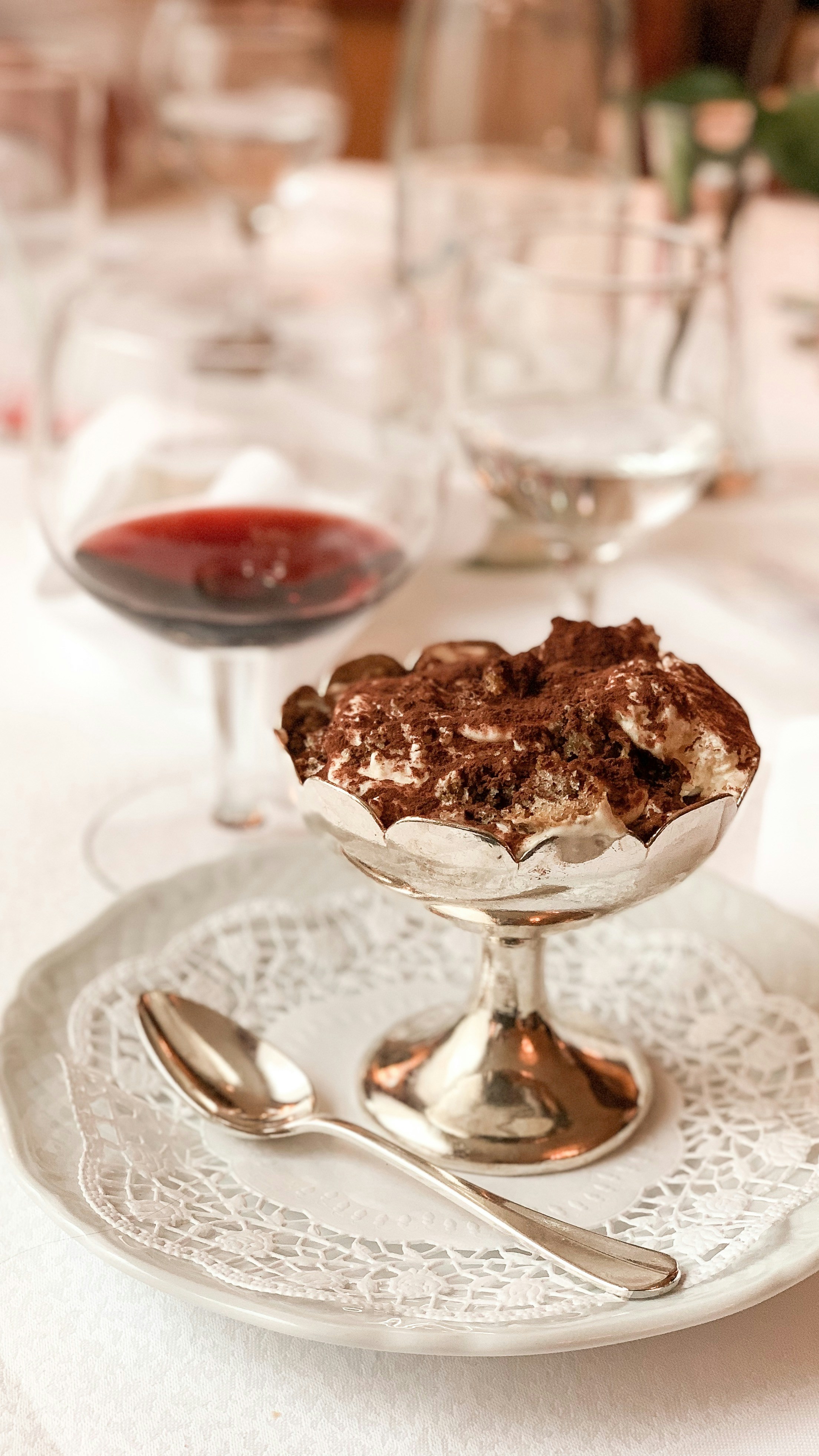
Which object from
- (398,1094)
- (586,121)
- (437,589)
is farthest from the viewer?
(586,121)

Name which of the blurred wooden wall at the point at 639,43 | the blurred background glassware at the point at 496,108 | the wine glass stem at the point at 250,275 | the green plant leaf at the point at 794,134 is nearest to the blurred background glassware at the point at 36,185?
the wine glass stem at the point at 250,275

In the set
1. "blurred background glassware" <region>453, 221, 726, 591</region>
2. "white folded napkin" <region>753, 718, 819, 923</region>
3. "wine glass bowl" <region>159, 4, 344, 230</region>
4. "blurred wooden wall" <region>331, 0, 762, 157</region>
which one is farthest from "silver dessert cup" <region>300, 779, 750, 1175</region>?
"blurred wooden wall" <region>331, 0, 762, 157</region>

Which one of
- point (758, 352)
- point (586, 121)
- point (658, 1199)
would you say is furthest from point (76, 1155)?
point (758, 352)

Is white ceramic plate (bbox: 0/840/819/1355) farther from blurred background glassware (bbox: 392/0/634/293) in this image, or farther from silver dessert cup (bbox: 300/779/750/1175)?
blurred background glassware (bbox: 392/0/634/293)

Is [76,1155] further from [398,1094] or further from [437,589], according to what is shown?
[437,589]

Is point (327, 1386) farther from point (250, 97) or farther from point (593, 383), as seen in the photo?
point (250, 97)

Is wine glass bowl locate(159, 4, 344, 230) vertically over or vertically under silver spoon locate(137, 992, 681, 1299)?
over

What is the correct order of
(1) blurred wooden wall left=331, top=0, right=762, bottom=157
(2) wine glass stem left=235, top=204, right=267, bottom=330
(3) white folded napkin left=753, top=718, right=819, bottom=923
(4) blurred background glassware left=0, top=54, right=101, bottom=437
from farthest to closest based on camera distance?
(1) blurred wooden wall left=331, top=0, right=762, bottom=157 → (2) wine glass stem left=235, top=204, right=267, bottom=330 → (4) blurred background glassware left=0, top=54, right=101, bottom=437 → (3) white folded napkin left=753, top=718, right=819, bottom=923
